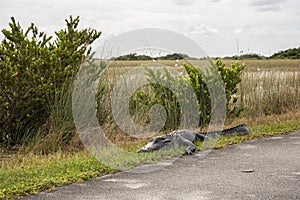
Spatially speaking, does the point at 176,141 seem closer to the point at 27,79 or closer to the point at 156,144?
the point at 156,144

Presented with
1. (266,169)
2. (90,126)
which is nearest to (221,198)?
(266,169)

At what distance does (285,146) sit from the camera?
6.86m

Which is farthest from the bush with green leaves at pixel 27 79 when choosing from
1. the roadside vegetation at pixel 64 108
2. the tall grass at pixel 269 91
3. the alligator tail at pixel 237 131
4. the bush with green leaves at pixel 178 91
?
the tall grass at pixel 269 91

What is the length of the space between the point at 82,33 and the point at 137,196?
12.9 feet

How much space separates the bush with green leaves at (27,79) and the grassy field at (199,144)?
1.85 feet

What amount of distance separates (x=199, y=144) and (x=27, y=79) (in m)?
2.53

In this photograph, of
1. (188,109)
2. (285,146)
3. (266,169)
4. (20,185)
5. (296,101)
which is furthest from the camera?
(296,101)

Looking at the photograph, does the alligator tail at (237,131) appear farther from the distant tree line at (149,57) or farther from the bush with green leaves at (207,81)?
the distant tree line at (149,57)

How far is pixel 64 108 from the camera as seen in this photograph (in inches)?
270

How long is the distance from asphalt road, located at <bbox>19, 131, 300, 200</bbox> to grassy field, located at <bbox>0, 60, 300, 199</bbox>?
0.25 m

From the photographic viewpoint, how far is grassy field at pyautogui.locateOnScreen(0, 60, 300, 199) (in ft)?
16.5

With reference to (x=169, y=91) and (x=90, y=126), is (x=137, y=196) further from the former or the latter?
(x=169, y=91)

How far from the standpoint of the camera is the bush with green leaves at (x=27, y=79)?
273 inches

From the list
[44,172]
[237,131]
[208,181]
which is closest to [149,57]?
[237,131]
